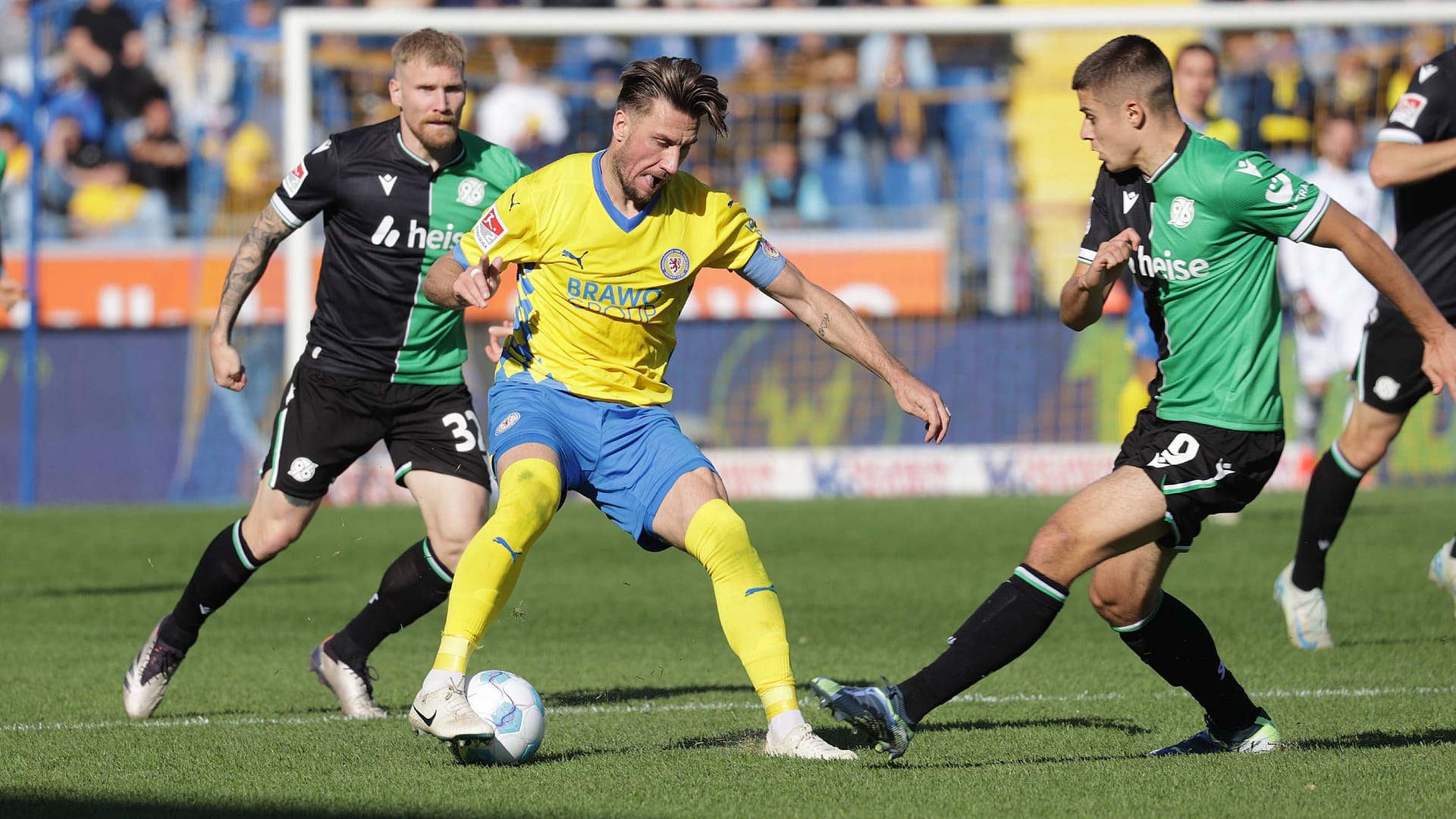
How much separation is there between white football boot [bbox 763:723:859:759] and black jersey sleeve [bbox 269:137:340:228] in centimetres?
271

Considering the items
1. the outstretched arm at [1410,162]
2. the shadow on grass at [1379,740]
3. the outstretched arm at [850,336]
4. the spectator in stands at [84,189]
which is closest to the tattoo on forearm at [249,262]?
the outstretched arm at [850,336]

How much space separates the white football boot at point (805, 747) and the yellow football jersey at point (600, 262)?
1.12m

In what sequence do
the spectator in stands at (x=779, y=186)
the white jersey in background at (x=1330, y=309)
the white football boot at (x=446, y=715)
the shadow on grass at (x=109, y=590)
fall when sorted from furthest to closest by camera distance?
the spectator in stands at (x=779, y=186), the white jersey in background at (x=1330, y=309), the shadow on grass at (x=109, y=590), the white football boot at (x=446, y=715)

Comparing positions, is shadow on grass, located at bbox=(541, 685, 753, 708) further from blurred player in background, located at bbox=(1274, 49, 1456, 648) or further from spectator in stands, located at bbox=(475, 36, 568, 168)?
spectator in stands, located at bbox=(475, 36, 568, 168)

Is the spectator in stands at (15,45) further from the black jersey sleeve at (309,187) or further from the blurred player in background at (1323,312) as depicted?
the black jersey sleeve at (309,187)

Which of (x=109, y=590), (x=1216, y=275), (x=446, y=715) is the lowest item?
(x=109, y=590)

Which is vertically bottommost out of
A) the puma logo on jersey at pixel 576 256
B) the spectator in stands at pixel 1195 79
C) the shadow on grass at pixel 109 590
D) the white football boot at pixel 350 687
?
the shadow on grass at pixel 109 590

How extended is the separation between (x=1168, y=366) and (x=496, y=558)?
1.98m

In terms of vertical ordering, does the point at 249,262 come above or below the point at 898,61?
below

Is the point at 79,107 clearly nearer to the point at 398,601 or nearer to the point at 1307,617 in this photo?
the point at 398,601

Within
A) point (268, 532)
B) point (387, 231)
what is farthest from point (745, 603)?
point (387, 231)

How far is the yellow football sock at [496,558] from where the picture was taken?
488cm

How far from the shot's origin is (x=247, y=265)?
6422 mm

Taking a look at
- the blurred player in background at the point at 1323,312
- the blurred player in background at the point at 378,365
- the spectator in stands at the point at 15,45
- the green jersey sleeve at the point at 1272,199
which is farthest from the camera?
the spectator in stands at the point at 15,45
